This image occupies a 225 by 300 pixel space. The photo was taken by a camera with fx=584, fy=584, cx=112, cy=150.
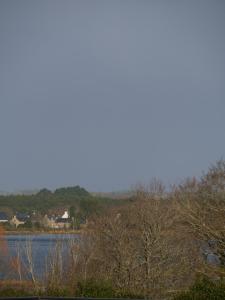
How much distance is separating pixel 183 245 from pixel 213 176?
364 centimetres

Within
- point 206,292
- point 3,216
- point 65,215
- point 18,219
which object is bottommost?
point 206,292

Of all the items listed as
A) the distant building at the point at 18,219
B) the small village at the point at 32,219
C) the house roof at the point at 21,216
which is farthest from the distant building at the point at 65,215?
the house roof at the point at 21,216

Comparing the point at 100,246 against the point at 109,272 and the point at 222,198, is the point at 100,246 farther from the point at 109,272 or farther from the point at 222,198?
the point at 222,198

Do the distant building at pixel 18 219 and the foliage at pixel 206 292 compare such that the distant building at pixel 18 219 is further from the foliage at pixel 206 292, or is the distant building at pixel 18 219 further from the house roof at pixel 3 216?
the foliage at pixel 206 292

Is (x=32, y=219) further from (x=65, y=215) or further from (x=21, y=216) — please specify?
(x=21, y=216)

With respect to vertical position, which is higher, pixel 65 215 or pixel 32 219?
pixel 65 215

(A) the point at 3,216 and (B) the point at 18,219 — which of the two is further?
(A) the point at 3,216

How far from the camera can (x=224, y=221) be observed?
18.4 m

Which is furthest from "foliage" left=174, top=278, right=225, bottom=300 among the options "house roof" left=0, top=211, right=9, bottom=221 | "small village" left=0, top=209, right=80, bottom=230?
"house roof" left=0, top=211, right=9, bottom=221

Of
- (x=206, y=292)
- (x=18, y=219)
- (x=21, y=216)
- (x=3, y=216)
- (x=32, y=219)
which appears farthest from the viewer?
(x=3, y=216)

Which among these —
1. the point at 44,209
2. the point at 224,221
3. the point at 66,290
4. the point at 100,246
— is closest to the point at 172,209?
the point at 100,246

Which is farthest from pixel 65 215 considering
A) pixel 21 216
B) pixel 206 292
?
pixel 206 292

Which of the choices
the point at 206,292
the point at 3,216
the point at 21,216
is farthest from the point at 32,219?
the point at 206,292

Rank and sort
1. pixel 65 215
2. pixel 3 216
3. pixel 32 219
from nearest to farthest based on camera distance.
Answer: pixel 32 219 → pixel 65 215 → pixel 3 216
